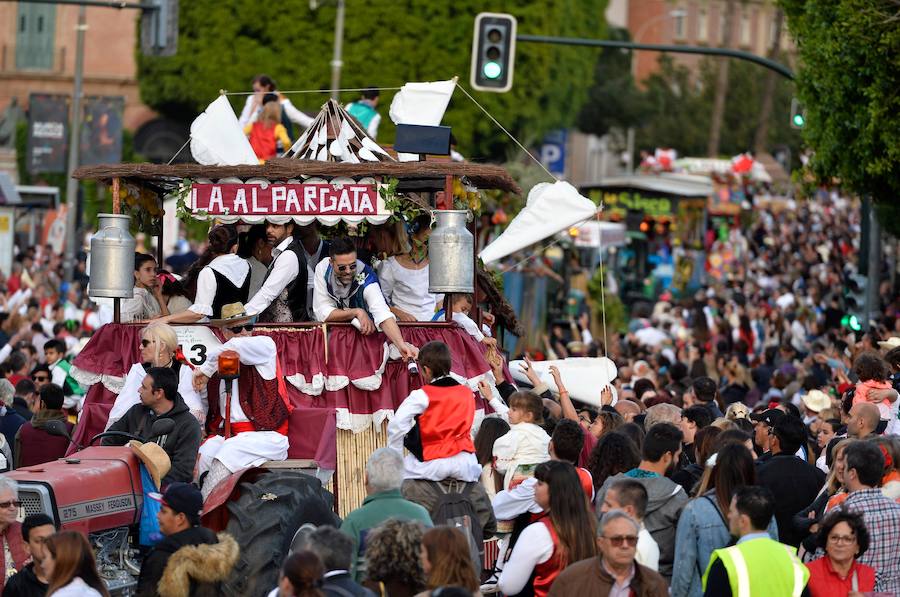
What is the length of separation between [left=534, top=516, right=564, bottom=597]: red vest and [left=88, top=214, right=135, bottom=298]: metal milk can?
5392 millimetres

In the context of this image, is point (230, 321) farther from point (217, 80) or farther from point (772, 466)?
point (217, 80)

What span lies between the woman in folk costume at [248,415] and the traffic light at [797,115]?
12975 mm

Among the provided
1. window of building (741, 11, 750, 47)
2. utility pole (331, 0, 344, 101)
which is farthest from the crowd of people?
window of building (741, 11, 750, 47)

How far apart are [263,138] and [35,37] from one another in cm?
5329

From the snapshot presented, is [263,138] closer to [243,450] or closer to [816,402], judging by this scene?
[816,402]

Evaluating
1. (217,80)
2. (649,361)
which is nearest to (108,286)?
(649,361)

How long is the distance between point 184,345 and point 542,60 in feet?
151

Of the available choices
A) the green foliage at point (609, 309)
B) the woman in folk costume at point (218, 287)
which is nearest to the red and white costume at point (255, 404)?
the woman in folk costume at point (218, 287)

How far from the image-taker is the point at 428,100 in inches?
658

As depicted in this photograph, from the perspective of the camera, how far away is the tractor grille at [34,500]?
9766mm

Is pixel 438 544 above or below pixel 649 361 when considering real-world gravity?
above

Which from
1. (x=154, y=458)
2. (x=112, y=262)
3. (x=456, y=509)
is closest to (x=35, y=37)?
(x=112, y=262)

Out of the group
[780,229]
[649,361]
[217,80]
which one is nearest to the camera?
[649,361]

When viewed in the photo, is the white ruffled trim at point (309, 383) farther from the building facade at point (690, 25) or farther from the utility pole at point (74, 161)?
the building facade at point (690, 25)
